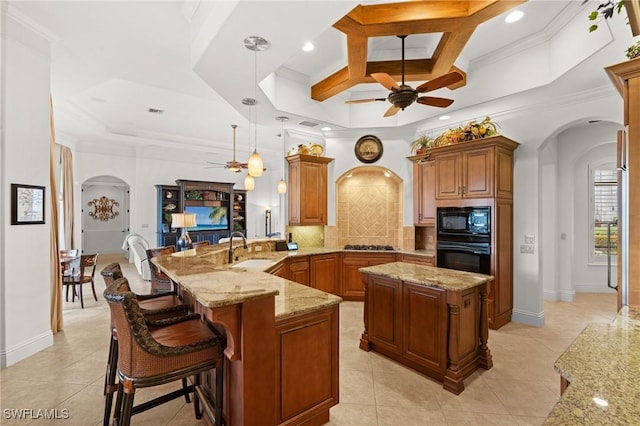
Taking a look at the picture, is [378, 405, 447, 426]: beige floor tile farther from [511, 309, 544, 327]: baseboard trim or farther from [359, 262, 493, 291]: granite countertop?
[511, 309, 544, 327]: baseboard trim

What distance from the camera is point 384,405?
230cm

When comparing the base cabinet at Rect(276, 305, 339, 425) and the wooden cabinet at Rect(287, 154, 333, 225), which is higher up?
the wooden cabinet at Rect(287, 154, 333, 225)

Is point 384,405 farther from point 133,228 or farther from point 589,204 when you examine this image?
point 133,228

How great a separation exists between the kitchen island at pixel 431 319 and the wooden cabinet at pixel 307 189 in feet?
7.23

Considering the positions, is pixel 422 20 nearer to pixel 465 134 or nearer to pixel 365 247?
pixel 465 134

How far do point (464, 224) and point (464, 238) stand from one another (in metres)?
0.20

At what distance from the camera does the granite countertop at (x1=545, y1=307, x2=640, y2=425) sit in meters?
0.76

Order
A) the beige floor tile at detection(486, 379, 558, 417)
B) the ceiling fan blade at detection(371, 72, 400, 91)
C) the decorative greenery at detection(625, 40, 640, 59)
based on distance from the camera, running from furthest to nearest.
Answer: the ceiling fan blade at detection(371, 72, 400, 91) → the beige floor tile at detection(486, 379, 558, 417) → the decorative greenery at detection(625, 40, 640, 59)

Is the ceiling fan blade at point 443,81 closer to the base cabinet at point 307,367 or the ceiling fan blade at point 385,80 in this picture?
the ceiling fan blade at point 385,80

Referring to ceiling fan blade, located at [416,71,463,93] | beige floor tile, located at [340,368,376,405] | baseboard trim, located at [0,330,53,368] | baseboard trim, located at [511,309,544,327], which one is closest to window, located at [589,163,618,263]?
baseboard trim, located at [511,309,544,327]

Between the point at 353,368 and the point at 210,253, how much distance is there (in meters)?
1.90

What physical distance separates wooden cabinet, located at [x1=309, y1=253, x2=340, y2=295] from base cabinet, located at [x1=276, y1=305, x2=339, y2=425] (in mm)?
2635

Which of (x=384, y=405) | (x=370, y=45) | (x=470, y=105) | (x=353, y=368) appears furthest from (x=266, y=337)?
(x=470, y=105)

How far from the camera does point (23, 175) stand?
2992 millimetres
